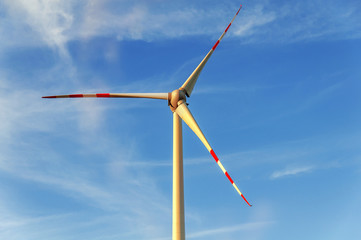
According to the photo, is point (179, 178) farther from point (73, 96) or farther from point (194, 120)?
point (73, 96)

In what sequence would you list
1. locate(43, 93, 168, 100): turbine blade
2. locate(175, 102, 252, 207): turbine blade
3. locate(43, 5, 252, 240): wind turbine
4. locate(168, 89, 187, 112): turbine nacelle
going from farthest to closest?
locate(43, 93, 168, 100): turbine blade → locate(168, 89, 187, 112): turbine nacelle → locate(175, 102, 252, 207): turbine blade → locate(43, 5, 252, 240): wind turbine

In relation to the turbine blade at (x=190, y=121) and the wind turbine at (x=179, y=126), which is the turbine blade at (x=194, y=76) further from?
the turbine blade at (x=190, y=121)

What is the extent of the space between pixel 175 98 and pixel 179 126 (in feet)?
9.71

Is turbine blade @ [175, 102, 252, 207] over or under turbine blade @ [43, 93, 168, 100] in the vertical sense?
under

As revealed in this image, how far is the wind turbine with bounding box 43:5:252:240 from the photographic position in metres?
36.9

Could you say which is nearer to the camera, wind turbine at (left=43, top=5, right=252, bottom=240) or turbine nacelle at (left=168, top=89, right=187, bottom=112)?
wind turbine at (left=43, top=5, right=252, bottom=240)

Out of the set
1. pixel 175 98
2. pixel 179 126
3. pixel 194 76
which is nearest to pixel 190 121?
pixel 179 126

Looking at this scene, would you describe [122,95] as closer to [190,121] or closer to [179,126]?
[179,126]

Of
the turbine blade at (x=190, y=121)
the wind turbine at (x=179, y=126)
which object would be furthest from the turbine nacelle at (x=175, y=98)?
the turbine blade at (x=190, y=121)

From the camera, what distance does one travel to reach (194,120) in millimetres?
40062

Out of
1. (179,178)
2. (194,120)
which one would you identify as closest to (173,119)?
(194,120)

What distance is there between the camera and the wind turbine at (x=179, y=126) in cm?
3688

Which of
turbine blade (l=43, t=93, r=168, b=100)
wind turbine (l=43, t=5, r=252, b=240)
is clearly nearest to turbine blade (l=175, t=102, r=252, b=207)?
wind turbine (l=43, t=5, r=252, b=240)

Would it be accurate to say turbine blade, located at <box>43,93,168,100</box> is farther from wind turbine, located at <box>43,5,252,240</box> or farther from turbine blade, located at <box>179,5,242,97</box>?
turbine blade, located at <box>179,5,242,97</box>
